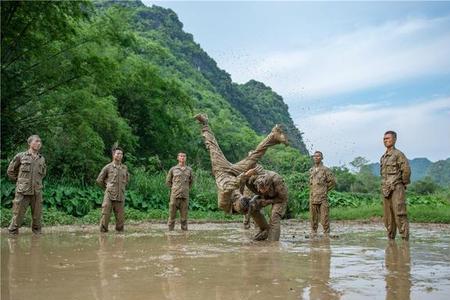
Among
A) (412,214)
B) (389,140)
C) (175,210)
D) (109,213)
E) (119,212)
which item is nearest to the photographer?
(389,140)

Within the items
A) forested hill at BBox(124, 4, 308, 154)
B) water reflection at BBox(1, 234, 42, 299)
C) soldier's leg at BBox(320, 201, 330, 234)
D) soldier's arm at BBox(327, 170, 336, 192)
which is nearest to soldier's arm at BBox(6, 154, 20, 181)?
water reflection at BBox(1, 234, 42, 299)

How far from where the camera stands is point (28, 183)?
11969 millimetres

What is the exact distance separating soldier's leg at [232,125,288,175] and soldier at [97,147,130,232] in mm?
3913

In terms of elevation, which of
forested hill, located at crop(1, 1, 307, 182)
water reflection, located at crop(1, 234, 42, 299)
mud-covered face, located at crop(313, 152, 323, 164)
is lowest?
water reflection, located at crop(1, 234, 42, 299)

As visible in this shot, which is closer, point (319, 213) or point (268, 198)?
point (268, 198)

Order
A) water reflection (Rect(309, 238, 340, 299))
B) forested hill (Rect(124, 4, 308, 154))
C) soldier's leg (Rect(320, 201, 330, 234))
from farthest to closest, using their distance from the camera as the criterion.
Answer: forested hill (Rect(124, 4, 308, 154)) < soldier's leg (Rect(320, 201, 330, 234)) < water reflection (Rect(309, 238, 340, 299))

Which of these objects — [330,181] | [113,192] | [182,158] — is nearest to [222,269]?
[113,192]

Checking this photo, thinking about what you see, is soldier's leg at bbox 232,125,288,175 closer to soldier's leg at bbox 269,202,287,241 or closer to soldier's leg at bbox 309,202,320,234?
soldier's leg at bbox 269,202,287,241

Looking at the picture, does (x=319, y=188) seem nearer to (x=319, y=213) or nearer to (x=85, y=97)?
(x=319, y=213)

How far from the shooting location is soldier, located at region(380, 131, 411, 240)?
1076 centimetres

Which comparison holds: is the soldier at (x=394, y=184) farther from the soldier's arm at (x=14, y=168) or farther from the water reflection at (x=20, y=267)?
the soldier's arm at (x=14, y=168)

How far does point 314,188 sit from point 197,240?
3932 millimetres

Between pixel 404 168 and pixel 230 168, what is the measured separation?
341 cm

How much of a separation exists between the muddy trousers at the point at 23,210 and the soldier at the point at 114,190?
4.97 ft
